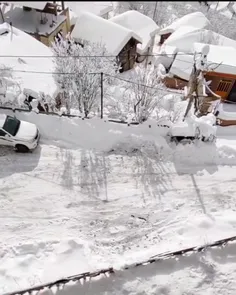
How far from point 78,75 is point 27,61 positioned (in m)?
5.16

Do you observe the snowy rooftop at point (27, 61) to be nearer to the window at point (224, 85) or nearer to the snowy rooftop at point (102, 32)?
the snowy rooftop at point (102, 32)

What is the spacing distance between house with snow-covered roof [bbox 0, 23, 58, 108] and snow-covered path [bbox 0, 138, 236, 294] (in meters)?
3.84

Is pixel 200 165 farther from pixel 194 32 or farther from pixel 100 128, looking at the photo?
pixel 194 32

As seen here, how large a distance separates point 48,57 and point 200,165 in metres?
10.8

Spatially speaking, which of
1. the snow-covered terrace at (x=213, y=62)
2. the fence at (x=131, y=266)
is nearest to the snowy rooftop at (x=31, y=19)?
the snow-covered terrace at (x=213, y=62)

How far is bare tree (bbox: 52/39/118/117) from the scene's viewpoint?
13836 millimetres

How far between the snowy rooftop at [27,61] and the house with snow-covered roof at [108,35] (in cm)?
548

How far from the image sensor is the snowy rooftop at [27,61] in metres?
15.8

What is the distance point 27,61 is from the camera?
1744 centimetres

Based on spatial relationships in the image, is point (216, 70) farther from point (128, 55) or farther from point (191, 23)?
point (191, 23)

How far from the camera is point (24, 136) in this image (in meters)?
12.2

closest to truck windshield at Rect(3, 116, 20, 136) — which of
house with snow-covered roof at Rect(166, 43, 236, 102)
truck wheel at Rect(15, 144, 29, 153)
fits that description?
truck wheel at Rect(15, 144, 29, 153)

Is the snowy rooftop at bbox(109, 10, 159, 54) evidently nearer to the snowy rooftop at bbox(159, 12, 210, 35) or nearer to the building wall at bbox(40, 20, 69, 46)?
the snowy rooftop at bbox(159, 12, 210, 35)

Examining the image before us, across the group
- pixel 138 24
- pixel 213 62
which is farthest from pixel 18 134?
pixel 138 24
